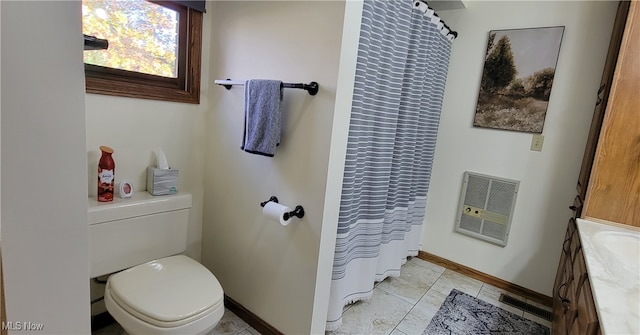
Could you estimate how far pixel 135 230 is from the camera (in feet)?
4.92

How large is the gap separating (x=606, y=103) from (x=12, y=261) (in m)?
2.29

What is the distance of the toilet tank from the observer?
1.38 m

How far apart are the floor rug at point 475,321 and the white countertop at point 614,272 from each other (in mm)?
846

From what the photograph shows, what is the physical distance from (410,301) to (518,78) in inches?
70.0

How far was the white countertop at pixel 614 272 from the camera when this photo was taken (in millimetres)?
815

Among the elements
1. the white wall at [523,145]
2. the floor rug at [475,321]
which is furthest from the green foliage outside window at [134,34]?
the floor rug at [475,321]

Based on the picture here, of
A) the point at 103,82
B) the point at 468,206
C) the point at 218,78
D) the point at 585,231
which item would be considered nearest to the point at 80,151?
the point at 103,82

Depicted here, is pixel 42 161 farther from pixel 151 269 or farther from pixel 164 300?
pixel 151 269

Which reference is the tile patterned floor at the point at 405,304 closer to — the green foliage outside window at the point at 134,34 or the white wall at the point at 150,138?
the white wall at the point at 150,138

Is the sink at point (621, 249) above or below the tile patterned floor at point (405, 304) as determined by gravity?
above

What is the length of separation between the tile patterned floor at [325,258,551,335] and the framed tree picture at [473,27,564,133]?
4.09ft

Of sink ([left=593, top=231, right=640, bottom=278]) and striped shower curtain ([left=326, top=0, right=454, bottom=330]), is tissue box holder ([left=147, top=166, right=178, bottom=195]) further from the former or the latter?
sink ([left=593, top=231, right=640, bottom=278])

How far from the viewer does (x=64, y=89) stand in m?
0.50

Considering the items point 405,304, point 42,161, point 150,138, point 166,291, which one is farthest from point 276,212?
point 405,304
